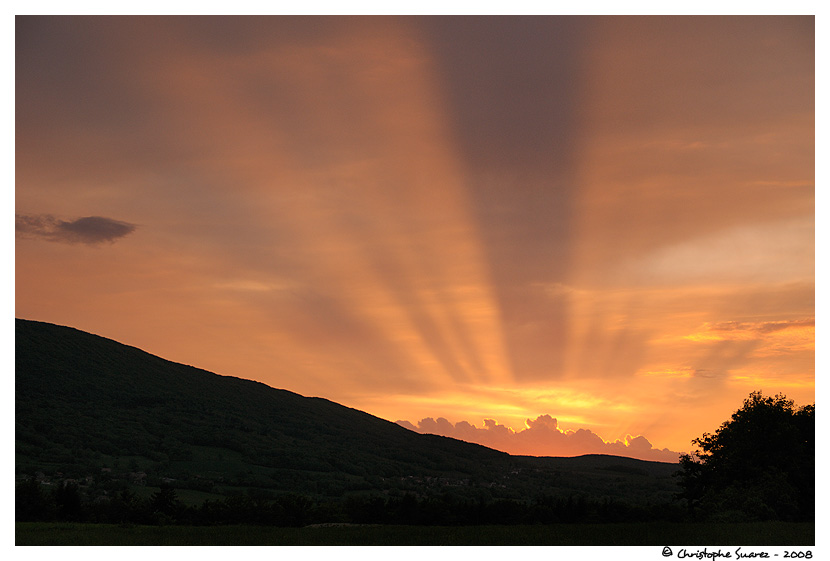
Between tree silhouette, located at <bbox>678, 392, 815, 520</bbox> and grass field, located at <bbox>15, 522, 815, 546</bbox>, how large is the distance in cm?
2267

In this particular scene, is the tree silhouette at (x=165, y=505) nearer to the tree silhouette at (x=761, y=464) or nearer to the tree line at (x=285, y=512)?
the tree line at (x=285, y=512)

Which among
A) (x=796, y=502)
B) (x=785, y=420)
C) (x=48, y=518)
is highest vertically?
(x=785, y=420)

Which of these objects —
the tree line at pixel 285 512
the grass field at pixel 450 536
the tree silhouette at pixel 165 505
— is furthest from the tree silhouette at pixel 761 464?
the tree silhouette at pixel 165 505

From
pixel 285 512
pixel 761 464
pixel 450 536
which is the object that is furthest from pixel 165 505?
pixel 761 464

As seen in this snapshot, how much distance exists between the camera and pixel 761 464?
67500mm

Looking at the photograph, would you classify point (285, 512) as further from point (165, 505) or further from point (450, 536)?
point (450, 536)

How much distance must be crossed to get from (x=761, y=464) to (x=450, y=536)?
147 ft

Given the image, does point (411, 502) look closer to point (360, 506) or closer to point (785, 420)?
point (360, 506)

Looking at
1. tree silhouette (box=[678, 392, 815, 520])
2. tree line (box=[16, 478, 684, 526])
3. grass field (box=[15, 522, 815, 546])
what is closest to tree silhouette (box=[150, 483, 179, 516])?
tree line (box=[16, 478, 684, 526])

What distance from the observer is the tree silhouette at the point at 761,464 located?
60812 millimetres

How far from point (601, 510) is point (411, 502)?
121ft
